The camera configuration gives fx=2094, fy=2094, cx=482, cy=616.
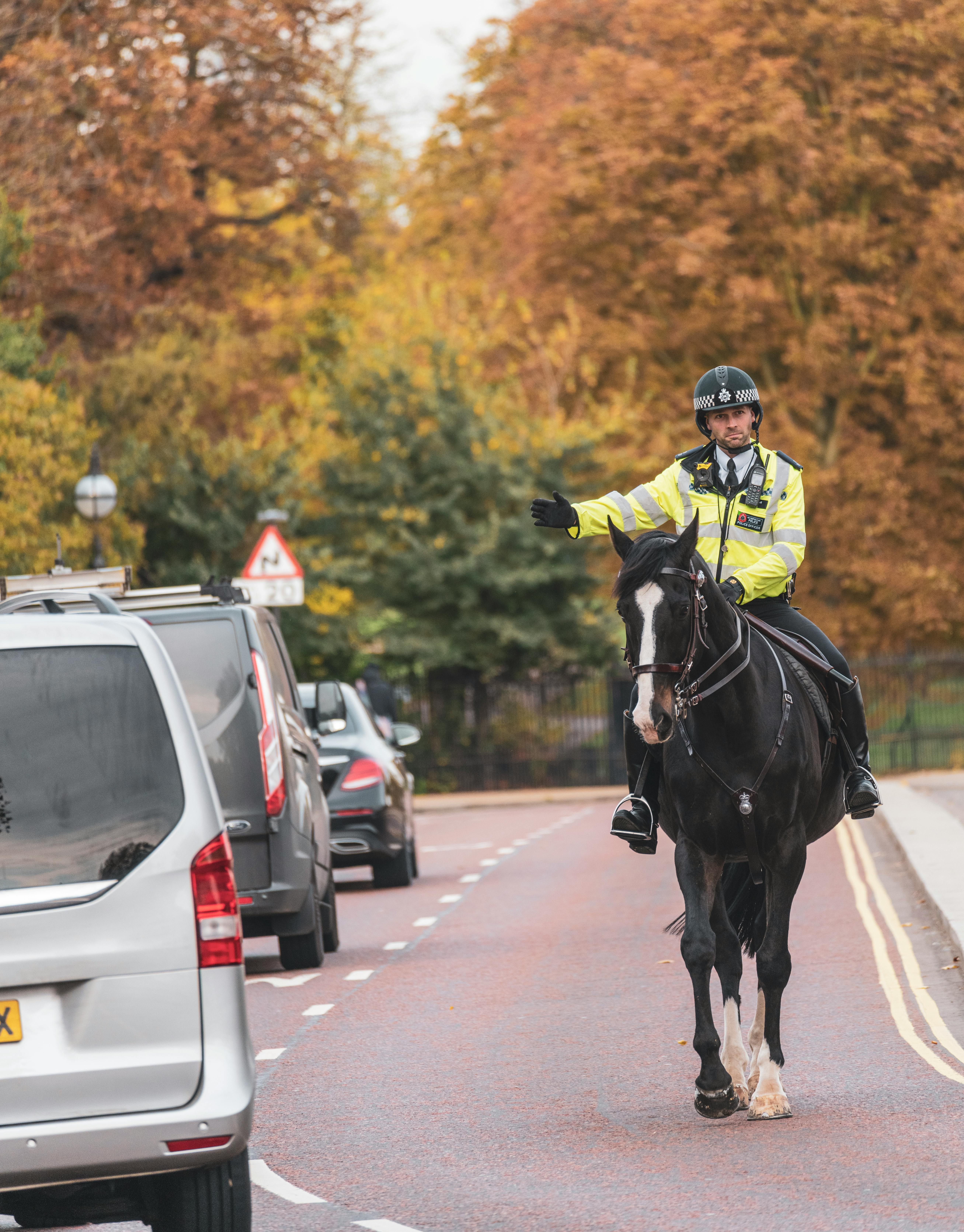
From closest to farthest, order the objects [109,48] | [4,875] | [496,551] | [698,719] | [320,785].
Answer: [4,875] < [698,719] < [320,785] < [109,48] < [496,551]

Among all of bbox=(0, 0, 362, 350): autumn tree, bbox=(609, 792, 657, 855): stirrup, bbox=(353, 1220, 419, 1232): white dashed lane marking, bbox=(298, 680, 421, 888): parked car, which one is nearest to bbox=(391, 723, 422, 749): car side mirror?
bbox=(298, 680, 421, 888): parked car

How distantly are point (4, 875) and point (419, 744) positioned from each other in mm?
33520

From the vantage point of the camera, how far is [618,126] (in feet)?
135

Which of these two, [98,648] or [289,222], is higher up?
[289,222]

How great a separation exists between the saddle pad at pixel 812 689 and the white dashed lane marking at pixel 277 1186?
2.95 metres

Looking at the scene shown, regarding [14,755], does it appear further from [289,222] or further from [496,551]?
[289,222]

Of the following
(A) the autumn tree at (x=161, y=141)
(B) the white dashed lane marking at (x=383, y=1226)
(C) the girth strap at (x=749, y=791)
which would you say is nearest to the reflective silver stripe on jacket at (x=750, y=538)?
(C) the girth strap at (x=749, y=791)

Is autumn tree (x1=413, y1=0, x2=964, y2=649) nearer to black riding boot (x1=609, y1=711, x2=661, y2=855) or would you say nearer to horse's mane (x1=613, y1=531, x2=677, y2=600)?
black riding boot (x1=609, y1=711, x2=661, y2=855)

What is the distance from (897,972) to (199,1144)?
7.22 metres

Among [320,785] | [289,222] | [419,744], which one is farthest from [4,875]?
[289,222]

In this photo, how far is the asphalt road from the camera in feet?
21.2

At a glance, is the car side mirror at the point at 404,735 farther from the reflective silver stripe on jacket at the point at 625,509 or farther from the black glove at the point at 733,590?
the black glove at the point at 733,590

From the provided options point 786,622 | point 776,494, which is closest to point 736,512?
point 776,494

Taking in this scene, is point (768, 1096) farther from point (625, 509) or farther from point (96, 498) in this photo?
point (96, 498)
